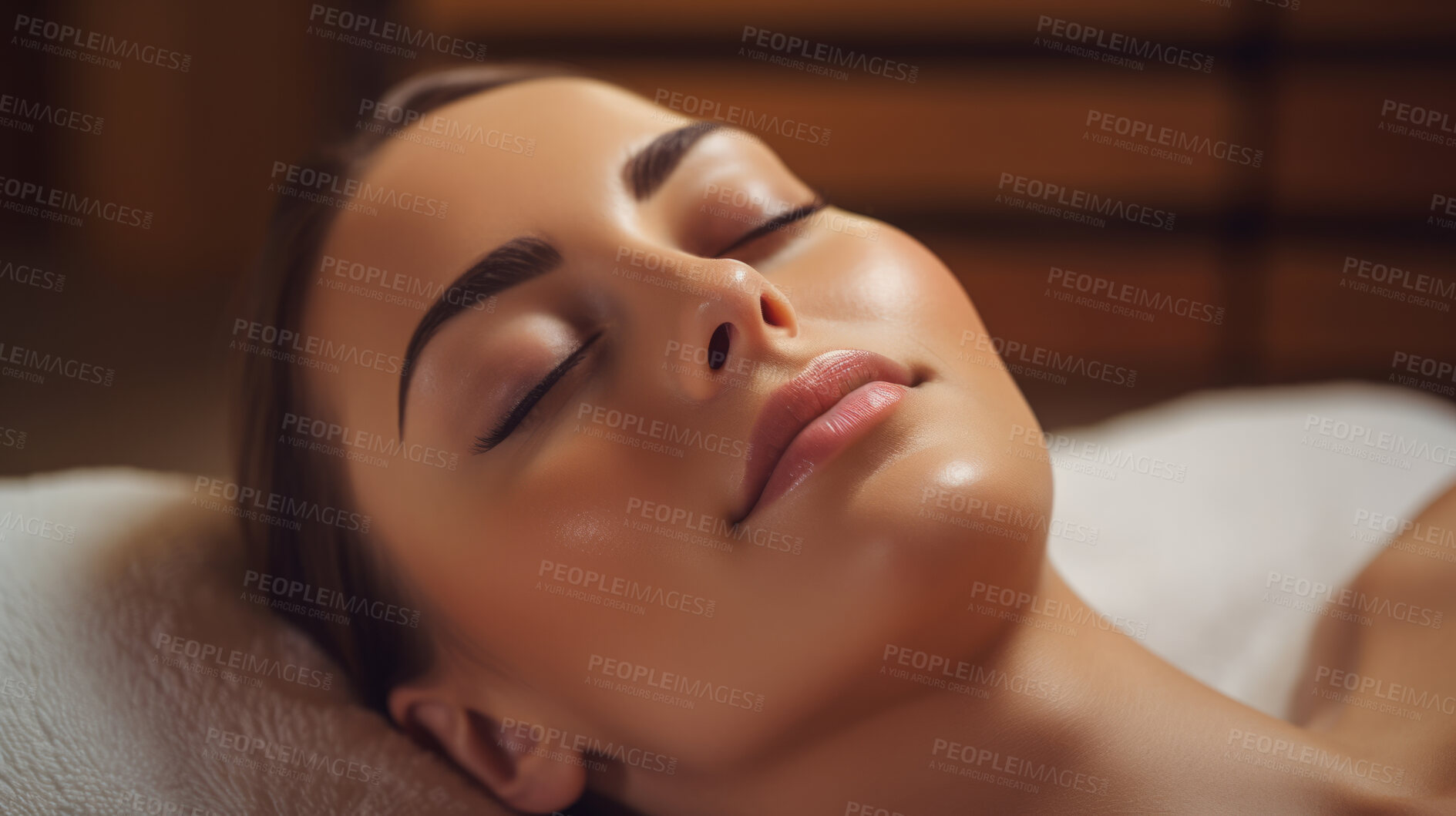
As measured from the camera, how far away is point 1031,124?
275cm

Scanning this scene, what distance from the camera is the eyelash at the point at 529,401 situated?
2.75ft

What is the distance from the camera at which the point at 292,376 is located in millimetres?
999

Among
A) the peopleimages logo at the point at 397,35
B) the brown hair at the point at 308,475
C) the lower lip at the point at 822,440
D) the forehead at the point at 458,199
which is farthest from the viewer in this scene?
the peopleimages logo at the point at 397,35

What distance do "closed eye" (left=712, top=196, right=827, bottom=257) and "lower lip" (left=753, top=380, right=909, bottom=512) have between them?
207 mm

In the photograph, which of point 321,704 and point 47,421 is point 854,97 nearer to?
point 47,421

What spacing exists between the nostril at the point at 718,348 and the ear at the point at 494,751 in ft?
1.25

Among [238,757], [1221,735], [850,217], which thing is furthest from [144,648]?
[1221,735]

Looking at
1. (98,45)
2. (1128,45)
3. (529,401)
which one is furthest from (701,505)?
(98,45)

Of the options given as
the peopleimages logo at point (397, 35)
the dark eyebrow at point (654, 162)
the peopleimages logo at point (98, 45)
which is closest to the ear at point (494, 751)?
the dark eyebrow at point (654, 162)

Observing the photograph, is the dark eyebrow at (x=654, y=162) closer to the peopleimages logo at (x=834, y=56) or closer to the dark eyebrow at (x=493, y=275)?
the dark eyebrow at (x=493, y=275)

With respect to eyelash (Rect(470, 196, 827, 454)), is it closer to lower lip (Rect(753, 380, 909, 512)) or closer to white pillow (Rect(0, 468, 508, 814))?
lower lip (Rect(753, 380, 909, 512))

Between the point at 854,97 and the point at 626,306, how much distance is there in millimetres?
2137

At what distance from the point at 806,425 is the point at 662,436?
0.37 ft

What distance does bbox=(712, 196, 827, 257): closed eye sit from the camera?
0.92m
